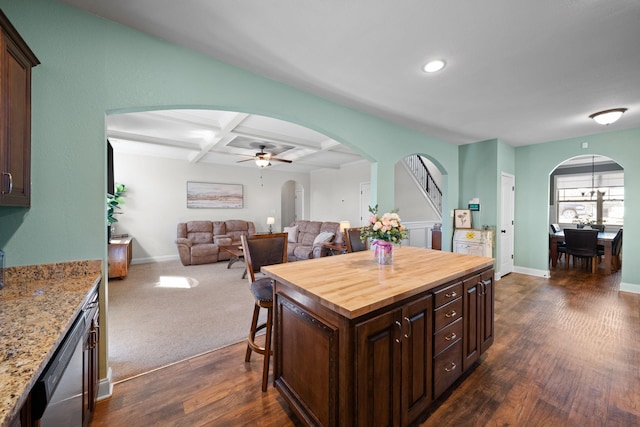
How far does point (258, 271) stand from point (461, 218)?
4.29m

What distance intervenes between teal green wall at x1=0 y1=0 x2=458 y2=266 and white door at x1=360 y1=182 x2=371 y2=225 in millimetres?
5515

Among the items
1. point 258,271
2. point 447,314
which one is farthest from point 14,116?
point 447,314

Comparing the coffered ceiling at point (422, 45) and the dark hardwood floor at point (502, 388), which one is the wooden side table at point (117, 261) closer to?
the dark hardwood floor at point (502, 388)

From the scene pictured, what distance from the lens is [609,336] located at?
8.66 ft

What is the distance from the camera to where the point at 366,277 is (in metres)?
1.66

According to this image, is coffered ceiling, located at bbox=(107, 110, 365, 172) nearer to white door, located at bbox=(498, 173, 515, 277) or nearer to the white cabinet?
the white cabinet

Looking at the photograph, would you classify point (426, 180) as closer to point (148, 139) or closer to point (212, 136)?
point (212, 136)

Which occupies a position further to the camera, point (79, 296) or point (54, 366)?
point (79, 296)

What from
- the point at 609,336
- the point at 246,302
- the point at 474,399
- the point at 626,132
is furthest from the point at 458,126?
the point at 246,302

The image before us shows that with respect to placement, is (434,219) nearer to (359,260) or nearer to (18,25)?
(359,260)

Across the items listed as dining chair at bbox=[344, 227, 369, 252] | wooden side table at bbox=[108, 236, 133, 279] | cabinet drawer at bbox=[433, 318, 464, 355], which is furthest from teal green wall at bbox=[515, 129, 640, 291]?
wooden side table at bbox=[108, 236, 133, 279]

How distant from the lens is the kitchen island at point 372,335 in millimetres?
1211

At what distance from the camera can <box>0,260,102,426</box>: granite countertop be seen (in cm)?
68

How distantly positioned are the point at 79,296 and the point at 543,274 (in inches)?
258
